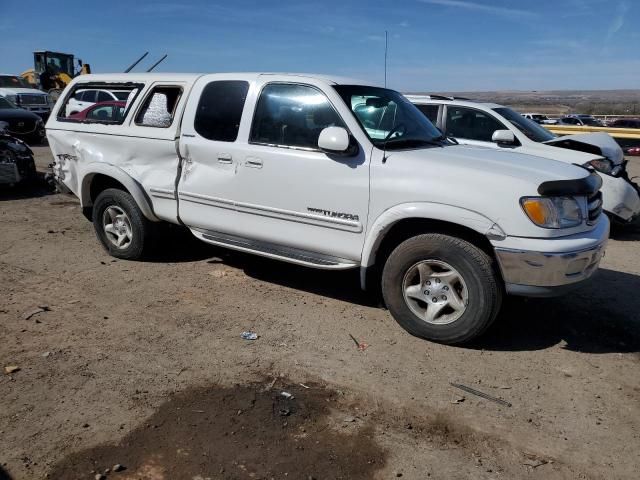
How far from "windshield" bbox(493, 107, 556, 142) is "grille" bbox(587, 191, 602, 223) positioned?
12.8ft

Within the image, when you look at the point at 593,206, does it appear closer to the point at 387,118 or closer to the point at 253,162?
the point at 387,118

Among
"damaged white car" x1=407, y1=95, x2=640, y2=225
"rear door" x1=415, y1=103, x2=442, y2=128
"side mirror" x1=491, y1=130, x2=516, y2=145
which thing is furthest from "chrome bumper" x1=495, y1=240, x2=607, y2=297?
"rear door" x1=415, y1=103, x2=442, y2=128

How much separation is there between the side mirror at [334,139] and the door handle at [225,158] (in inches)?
40.8

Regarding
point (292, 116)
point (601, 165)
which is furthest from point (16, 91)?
point (601, 165)

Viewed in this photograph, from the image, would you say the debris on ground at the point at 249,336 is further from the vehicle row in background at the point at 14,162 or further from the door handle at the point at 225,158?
the vehicle row in background at the point at 14,162

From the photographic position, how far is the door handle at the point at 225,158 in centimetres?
485

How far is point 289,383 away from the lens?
3.57 meters

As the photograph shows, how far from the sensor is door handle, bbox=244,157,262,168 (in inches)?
184

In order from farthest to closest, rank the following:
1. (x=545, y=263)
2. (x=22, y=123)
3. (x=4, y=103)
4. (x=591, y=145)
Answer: (x=4, y=103) → (x=22, y=123) → (x=591, y=145) → (x=545, y=263)

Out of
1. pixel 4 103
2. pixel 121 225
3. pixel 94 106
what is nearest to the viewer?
pixel 121 225

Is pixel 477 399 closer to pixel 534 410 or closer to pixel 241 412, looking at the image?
pixel 534 410

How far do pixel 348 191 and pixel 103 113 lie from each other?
3221mm

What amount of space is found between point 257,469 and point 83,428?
105cm

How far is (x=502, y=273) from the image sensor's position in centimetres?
383
